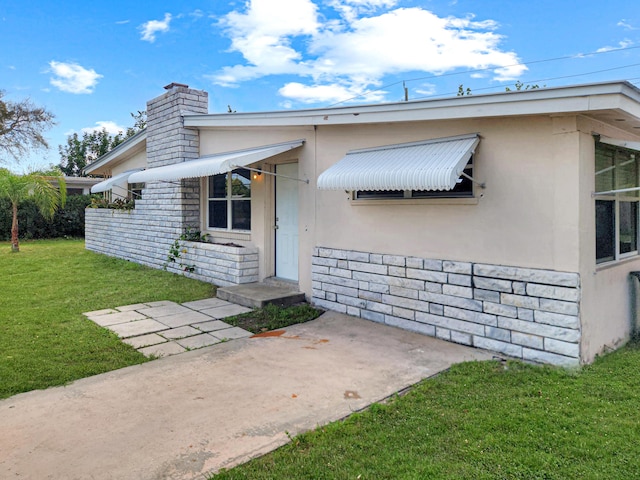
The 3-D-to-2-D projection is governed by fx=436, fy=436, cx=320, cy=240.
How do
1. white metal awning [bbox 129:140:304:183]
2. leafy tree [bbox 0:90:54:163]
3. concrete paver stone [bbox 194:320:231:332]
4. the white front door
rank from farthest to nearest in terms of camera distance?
leafy tree [bbox 0:90:54:163] < the white front door < white metal awning [bbox 129:140:304:183] < concrete paver stone [bbox 194:320:231:332]

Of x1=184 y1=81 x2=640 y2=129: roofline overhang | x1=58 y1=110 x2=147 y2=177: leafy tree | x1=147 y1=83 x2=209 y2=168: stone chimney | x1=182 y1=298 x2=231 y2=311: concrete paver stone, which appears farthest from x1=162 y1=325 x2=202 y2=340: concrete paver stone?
x1=58 y1=110 x2=147 y2=177: leafy tree

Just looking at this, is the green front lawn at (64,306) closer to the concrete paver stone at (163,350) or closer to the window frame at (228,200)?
the concrete paver stone at (163,350)

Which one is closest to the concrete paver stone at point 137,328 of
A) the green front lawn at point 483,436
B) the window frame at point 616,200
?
the green front lawn at point 483,436

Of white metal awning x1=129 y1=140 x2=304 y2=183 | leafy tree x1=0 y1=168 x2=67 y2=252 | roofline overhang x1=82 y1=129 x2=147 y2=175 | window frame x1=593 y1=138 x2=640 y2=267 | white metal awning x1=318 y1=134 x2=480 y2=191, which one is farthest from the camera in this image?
leafy tree x1=0 y1=168 x2=67 y2=252

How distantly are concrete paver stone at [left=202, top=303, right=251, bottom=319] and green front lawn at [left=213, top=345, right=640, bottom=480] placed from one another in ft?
13.4

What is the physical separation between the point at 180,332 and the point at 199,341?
567 millimetres

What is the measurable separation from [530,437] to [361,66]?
31.0m

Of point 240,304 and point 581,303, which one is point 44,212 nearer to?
point 240,304

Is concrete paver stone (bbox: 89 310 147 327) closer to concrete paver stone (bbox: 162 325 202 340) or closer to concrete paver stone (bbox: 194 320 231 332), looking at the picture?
concrete paver stone (bbox: 162 325 202 340)

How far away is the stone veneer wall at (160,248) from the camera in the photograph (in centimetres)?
977

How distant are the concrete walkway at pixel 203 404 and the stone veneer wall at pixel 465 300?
1.23 feet

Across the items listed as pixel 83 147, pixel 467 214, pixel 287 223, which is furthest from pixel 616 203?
pixel 83 147

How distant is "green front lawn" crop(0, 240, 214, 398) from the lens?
17.1 ft

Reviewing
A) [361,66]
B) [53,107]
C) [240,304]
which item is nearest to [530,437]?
[240,304]
